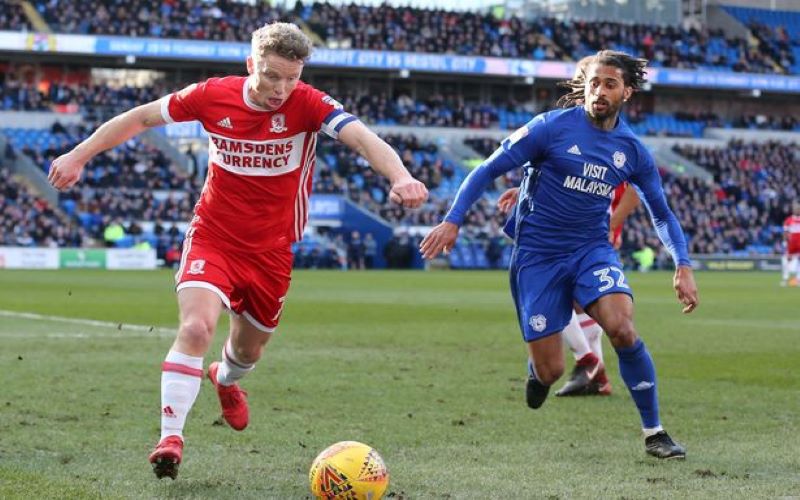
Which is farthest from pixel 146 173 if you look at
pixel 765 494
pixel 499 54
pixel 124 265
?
pixel 765 494

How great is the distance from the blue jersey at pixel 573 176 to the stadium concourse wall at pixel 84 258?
35.8 m

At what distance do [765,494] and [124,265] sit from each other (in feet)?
126

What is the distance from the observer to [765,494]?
21.0 ft

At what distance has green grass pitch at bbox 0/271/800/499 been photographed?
671cm

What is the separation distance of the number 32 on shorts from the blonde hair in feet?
8.14

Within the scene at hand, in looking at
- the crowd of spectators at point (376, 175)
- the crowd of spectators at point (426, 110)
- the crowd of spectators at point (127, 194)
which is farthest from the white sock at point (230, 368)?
the crowd of spectators at point (426, 110)

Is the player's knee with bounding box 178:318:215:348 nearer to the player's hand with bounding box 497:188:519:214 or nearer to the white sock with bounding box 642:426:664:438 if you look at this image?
the white sock with bounding box 642:426:664:438

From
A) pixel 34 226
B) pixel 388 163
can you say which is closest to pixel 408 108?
pixel 34 226

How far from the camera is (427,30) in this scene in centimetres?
6356

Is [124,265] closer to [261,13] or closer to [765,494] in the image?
[261,13]

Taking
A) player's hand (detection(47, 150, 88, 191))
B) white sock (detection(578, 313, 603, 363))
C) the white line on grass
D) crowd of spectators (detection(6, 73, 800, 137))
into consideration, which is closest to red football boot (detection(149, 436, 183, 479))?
player's hand (detection(47, 150, 88, 191))

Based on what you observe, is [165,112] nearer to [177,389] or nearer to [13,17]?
[177,389]

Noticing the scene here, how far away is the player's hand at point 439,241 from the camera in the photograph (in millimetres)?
7172

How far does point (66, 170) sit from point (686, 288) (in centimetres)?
384
